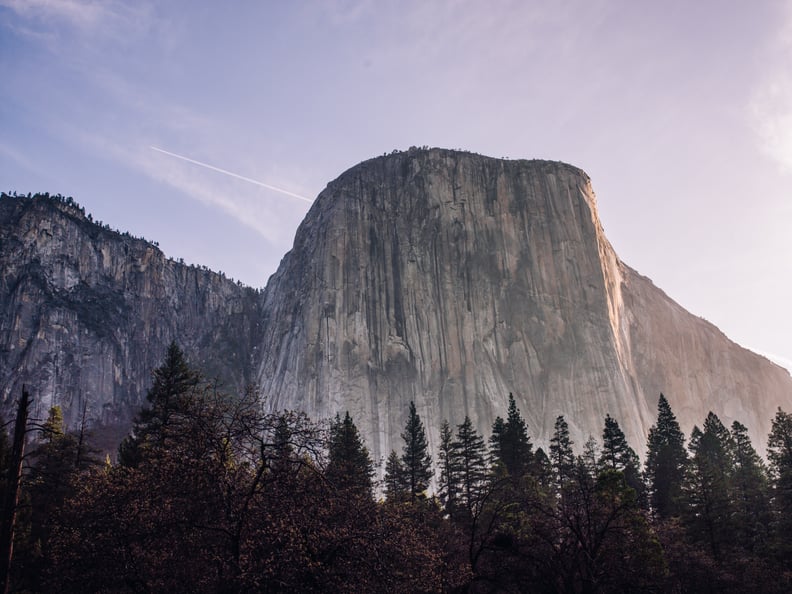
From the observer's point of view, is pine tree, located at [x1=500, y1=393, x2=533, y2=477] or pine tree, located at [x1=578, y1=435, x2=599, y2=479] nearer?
pine tree, located at [x1=578, y1=435, x2=599, y2=479]

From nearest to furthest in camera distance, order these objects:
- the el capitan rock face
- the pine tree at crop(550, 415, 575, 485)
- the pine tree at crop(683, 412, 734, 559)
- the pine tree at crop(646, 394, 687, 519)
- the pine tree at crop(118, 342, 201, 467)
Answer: the pine tree at crop(118, 342, 201, 467)
the pine tree at crop(683, 412, 734, 559)
the pine tree at crop(646, 394, 687, 519)
the pine tree at crop(550, 415, 575, 485)
the el capitan rock face

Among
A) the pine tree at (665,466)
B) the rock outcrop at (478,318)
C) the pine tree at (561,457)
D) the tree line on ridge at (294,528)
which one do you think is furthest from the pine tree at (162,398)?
the rock outcrop at (478,318)

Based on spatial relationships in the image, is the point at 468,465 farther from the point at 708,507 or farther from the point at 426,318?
the point at 426,318

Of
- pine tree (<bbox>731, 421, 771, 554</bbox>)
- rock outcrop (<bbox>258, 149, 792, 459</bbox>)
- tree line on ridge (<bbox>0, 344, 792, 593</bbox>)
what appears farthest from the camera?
rock outcrop (<bbox>258, 149, 792, 459</bbox>)

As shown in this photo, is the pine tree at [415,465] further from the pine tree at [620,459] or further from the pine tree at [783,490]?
the pine tree at [783,490]

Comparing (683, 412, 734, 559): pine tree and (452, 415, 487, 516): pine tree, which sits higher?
(452, 415, 487, 516): pine tree

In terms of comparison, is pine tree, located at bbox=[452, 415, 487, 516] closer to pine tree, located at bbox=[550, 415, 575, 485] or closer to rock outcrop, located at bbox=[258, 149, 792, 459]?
pine tree, located at bbox=[550, 415, 575, 485]

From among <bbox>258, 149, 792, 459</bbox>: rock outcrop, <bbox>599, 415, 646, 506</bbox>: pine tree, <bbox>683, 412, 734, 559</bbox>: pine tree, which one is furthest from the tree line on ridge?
<bbox>258, 149, 792, 459</bbox>: rock outcrop

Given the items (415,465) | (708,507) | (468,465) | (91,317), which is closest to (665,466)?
(708,507)

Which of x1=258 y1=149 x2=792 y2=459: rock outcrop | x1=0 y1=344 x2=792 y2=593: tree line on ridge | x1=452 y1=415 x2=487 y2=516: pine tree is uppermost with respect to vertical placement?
x1=258 y1=149 x2=792 y2=459: rock outcrop
